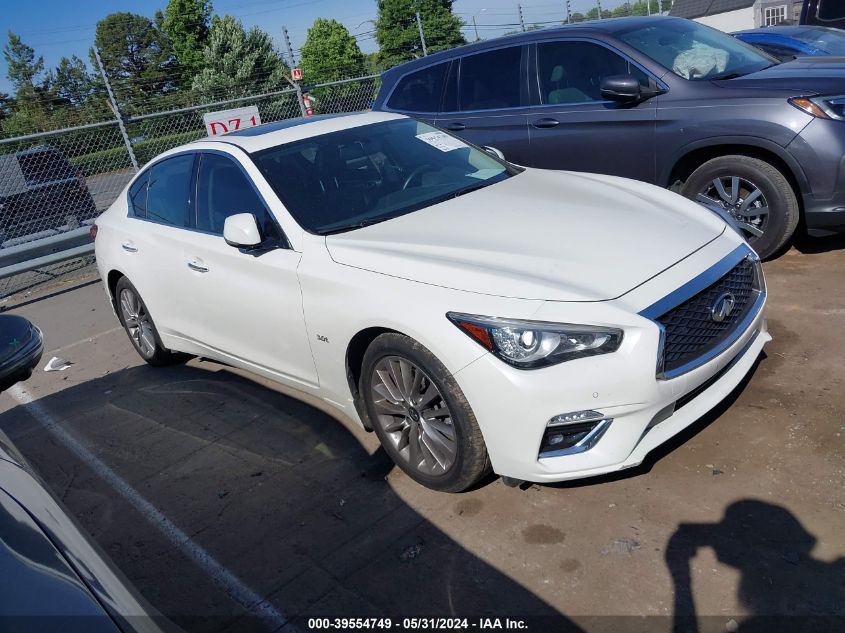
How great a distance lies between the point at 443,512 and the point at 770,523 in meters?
1.31

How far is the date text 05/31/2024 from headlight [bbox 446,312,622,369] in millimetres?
919

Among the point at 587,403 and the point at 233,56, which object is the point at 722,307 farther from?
the point at 233,56

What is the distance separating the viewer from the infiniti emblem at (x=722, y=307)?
3.24 m

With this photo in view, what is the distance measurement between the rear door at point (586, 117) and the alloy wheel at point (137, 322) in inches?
135

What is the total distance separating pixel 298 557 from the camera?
10.7 feet

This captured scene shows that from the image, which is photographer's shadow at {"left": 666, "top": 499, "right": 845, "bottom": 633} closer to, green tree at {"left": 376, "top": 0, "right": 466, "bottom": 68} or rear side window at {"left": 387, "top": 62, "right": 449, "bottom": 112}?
rear side window at {"left": 387, "top": 62, "right": 449, "bottom": 112}

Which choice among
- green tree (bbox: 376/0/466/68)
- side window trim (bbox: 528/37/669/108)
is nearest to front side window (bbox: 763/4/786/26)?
green tree (bbox: 376/0/466/68)

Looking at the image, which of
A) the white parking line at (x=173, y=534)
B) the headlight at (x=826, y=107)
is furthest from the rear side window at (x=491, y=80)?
the white parking line at (x=173, y=534)

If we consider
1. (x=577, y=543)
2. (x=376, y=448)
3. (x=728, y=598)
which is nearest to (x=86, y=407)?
(x=376, y=448)

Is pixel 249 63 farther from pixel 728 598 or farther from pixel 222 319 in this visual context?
pixel 728 598

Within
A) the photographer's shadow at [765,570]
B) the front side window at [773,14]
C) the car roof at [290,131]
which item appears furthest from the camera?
the front side window at [773,14]

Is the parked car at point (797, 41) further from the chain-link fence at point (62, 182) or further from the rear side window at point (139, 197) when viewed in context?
the chain-link fence at point (62, 182)

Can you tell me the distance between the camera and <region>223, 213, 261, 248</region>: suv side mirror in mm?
3891

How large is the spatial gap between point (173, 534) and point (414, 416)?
1299 mm
